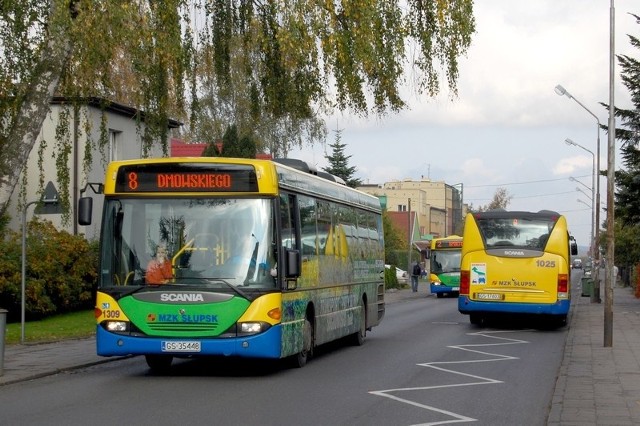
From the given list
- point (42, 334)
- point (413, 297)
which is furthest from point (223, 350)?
point (413, 297)

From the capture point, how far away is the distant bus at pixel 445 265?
184ft

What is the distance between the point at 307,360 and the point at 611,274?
20.9 ft

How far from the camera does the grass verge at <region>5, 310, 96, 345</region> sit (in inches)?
940

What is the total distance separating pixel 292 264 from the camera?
617 inches

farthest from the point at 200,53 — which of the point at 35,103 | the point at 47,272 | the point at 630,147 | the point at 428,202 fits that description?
the point at 428,202

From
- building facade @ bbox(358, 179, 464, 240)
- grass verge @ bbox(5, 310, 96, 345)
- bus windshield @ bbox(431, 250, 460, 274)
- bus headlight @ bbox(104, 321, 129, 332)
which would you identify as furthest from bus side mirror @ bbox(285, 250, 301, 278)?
building facade @ bbox(358, 179, 464, 240)

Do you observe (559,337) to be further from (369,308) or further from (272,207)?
(272,207)

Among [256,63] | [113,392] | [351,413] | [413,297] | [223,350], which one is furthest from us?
[413,297]

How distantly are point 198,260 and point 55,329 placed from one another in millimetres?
12783

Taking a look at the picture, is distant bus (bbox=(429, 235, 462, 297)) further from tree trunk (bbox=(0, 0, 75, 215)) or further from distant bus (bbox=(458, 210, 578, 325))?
tree trunk (bbox=(0, 0, 75, 215))

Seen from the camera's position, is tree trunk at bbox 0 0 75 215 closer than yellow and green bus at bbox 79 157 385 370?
No

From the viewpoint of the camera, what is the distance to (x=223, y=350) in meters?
15.3

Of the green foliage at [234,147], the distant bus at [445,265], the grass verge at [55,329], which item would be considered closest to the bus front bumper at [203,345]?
the grass verge at [55,329]

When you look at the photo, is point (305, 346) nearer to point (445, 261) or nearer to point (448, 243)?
point (445, 261)
